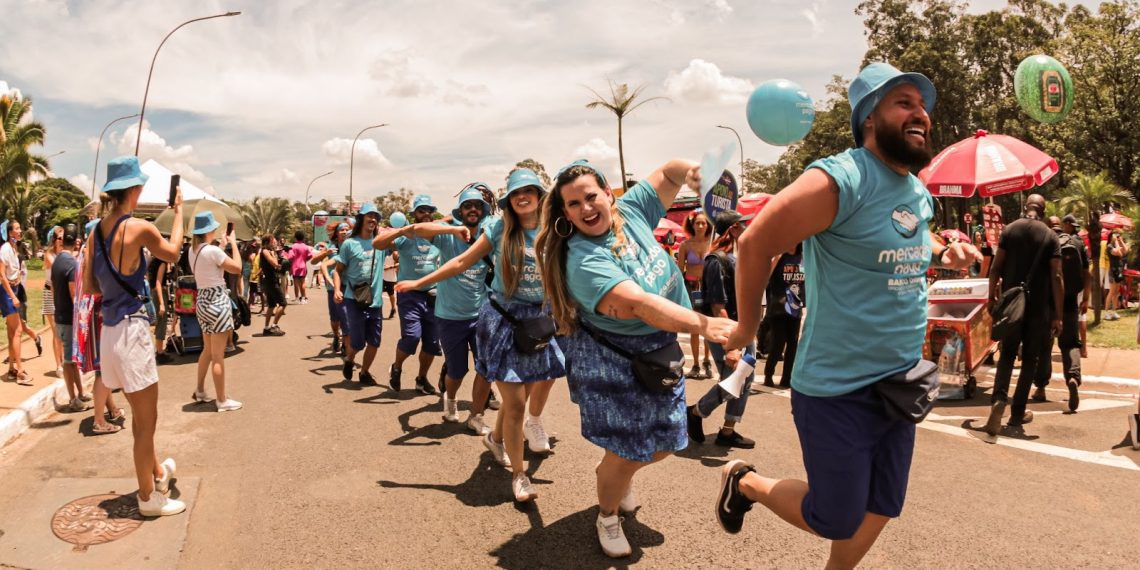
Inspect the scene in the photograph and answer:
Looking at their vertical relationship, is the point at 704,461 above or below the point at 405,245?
below

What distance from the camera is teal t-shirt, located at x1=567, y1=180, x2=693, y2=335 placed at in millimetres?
2830

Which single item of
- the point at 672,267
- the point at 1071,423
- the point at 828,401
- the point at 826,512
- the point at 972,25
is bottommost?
the point at 1071,423

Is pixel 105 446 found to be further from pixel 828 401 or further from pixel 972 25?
pixel 972 25

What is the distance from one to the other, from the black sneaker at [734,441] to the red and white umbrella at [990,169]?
4.35 meters

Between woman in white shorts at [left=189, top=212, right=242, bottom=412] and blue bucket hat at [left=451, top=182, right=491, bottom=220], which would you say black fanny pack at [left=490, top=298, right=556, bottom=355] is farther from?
woman in white shorts at [left=189, top=212, right=242, bottom=412]

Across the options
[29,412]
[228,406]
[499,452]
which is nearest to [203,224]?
[228,406]

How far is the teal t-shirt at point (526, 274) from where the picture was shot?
14.4ft

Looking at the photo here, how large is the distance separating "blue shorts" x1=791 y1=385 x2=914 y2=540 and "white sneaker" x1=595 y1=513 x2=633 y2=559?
3.85 feet

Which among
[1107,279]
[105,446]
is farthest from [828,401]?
[1107,279]

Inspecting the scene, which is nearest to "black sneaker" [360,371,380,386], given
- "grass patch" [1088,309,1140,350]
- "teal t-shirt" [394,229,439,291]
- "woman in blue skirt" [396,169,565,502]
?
"teal t-shirt" [394,229,439,291]

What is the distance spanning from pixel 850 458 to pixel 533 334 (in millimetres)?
2143

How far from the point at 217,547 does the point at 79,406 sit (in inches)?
164

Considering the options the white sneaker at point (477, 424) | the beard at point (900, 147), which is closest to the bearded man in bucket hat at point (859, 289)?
the beard at point (900, 147)

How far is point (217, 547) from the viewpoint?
3.71 metres
